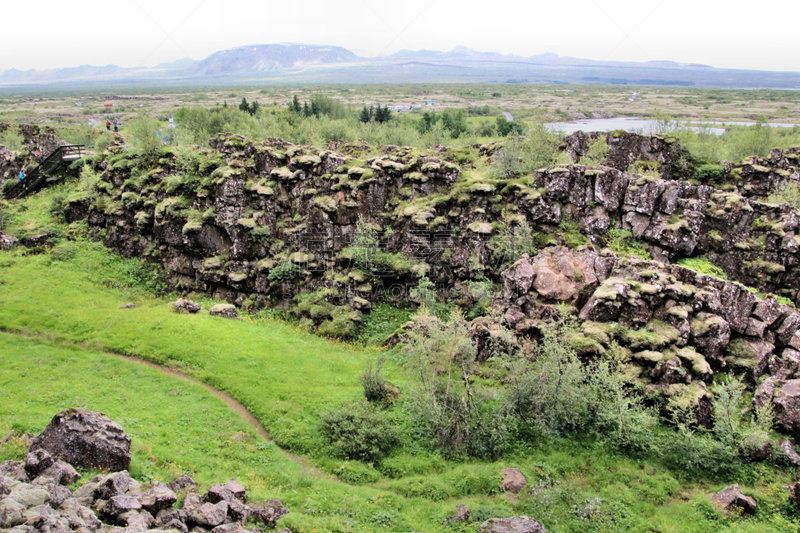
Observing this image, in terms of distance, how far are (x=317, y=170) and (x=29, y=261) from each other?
2487 cm

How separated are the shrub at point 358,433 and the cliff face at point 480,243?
25.9ft

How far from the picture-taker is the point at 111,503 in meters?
15.1

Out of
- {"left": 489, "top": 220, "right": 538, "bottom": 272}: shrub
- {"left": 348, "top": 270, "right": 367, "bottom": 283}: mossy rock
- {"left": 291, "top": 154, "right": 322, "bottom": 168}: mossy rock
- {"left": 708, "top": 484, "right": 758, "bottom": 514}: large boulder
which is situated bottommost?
{"left": 708, "top": 484, "right": 758, "bottom": 514}: large boulder

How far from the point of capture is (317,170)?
4144 centimetres

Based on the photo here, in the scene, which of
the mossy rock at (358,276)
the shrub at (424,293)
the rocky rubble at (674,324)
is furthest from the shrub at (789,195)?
the mossy rock at (358,276)

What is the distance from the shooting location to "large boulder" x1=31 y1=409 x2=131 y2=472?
17.7 meters

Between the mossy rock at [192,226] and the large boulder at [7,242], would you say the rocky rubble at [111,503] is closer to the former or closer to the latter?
the mossy rock at [192,226]

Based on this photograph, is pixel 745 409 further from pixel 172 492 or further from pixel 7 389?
pixel 7 389

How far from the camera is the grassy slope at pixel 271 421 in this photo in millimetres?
18422

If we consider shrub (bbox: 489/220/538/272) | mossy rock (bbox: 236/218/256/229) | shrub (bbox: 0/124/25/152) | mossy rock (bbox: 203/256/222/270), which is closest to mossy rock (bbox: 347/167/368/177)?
mossy rock (bbox: 236/218/256/229)

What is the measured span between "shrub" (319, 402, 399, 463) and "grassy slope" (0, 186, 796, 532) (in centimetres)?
67

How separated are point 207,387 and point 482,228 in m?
21.9

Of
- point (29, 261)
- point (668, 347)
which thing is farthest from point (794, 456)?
point (29, 261)

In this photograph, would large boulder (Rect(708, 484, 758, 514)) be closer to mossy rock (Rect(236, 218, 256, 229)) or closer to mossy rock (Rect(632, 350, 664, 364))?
mossy rock (Rect(632, 350, 664, 364))
